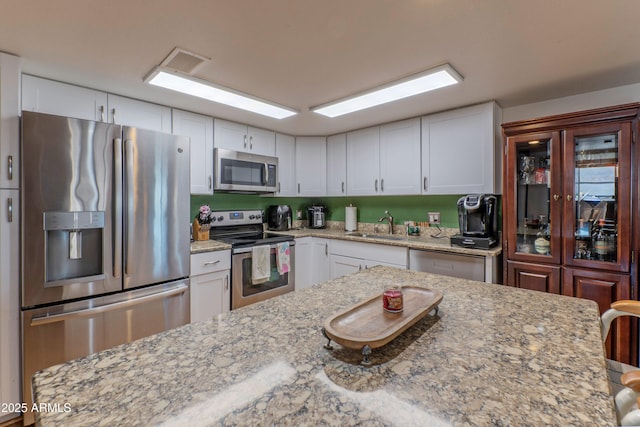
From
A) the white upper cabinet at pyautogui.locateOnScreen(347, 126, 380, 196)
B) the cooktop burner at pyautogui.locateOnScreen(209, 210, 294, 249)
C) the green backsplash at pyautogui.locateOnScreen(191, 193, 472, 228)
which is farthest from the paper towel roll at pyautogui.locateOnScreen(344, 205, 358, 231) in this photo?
the cooktop burner at pyautogui.locateOnScreen(209, 210, 294, 249)

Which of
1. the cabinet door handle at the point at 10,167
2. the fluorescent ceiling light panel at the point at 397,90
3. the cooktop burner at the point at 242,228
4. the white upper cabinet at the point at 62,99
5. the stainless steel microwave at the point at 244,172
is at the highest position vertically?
the fluorescent ceiling light panel at the point at 397,90

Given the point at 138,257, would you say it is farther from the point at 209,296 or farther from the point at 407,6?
the point at 407,6

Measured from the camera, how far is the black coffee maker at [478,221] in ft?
7.88

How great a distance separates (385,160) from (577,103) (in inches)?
65.4

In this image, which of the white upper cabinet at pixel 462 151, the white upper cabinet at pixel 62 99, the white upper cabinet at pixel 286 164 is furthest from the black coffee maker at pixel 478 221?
the white upper cabinet at pixel 62 99

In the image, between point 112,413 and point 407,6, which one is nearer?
point 112,413

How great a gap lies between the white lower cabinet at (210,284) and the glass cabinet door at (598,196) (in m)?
2.75

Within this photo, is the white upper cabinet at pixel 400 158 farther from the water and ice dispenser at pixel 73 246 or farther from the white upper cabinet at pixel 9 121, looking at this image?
the white upper cabinet at pixel 9 121

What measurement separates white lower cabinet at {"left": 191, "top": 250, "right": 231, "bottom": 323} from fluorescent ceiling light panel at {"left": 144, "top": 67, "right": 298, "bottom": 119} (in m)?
1.31

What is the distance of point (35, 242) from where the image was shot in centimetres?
159

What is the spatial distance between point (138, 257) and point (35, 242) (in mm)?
513

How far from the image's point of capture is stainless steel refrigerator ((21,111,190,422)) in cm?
161

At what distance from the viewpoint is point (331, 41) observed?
1548 mm

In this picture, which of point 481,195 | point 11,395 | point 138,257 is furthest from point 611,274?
point 11,395
